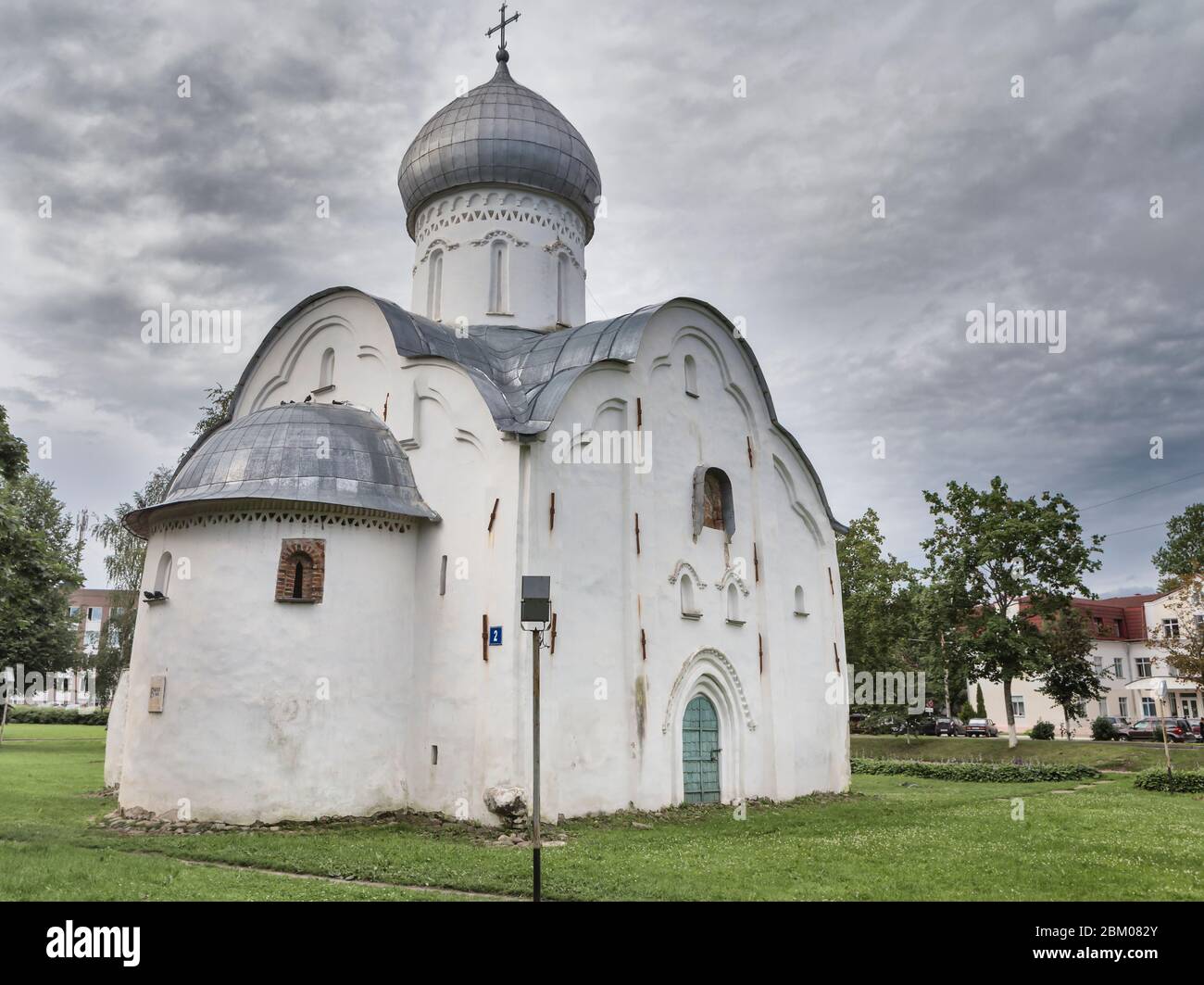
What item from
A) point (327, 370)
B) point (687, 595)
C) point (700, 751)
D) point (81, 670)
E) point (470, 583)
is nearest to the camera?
point (470, 583)

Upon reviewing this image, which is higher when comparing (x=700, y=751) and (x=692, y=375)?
(x=692, y=375)

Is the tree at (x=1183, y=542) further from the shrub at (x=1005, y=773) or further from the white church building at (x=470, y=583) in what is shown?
the white church building at (x=470, y=583)

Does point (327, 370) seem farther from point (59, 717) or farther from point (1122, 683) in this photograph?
point (1122, 683)

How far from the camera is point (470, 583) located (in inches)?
511

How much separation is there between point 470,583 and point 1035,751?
23.4 meters

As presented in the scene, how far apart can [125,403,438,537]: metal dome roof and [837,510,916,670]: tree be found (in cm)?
1901

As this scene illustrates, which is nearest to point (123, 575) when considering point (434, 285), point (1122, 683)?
point (434, 285)

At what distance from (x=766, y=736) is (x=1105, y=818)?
5.28m

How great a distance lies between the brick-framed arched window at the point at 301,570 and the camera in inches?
491

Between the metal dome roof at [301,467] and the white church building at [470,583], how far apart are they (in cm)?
4

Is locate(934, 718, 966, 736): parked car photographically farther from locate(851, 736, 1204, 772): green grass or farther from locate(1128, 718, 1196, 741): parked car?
locate(1128, 718, 1196, 741): parked car

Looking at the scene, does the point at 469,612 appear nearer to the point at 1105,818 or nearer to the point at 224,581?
the point at 224,581
